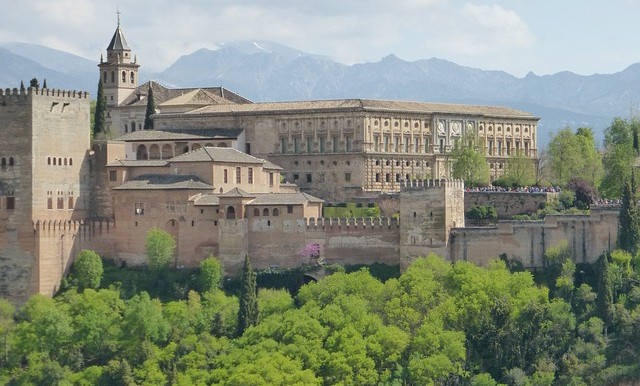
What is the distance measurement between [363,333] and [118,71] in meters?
41.1

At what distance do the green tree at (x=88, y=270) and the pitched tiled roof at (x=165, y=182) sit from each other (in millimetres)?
3800

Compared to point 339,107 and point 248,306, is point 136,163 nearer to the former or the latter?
point 248,306

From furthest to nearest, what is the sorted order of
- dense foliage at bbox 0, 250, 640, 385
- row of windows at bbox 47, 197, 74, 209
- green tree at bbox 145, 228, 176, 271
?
row of windows at bbox 47, 197, 74, 209 < green tree at bbox 145, 228, 176, 271 < dense foliage at bbox 0, 250, 640, 385

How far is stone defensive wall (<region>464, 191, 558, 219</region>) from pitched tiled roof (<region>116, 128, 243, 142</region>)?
15041 millimetres

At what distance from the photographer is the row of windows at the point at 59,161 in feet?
253

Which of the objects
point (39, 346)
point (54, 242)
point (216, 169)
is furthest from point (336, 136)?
point (39, 346)

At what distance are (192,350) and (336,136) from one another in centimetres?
2354

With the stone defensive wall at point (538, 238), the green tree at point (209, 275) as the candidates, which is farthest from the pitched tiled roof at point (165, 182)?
the stone defensive wall at point (538, 238)

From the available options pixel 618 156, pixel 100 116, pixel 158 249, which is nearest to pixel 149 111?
pixel 100 116

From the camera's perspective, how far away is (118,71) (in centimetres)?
10350

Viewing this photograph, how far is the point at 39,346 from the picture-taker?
232ft

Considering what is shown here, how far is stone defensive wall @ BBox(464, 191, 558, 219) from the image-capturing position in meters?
81.1

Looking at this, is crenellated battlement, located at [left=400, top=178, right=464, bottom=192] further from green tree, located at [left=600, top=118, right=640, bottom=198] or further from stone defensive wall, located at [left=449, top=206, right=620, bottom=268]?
green tree, located at [left=600, top=118, right=640, bottom=198]

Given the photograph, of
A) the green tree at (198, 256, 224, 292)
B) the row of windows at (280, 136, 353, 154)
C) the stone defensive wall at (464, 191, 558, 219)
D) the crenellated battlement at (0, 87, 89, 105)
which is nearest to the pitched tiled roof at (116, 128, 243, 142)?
the row of windows at (280, 136, 353, 154)
